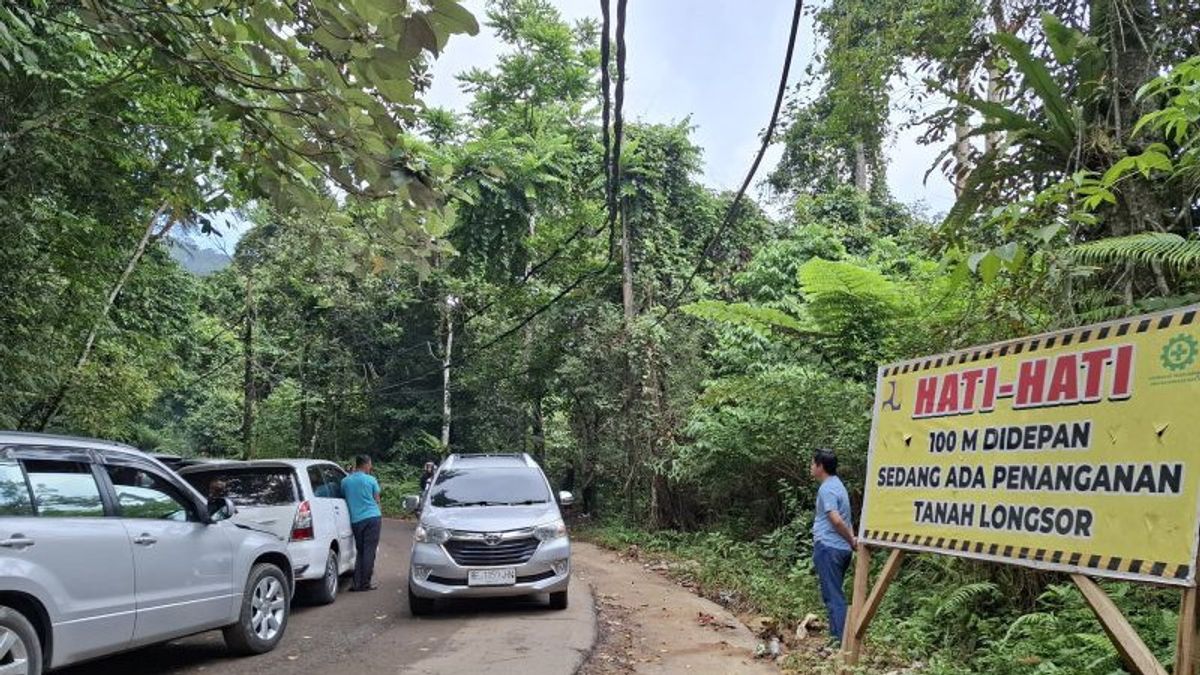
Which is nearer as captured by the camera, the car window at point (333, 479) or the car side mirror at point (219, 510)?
the car side mirror at point (219, 510)

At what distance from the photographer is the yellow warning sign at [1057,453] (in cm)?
359

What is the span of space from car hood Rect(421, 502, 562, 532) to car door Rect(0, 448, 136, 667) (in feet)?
11.8

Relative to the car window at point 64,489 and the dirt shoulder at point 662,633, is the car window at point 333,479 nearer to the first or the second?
the dirt shoulder at point 662,633

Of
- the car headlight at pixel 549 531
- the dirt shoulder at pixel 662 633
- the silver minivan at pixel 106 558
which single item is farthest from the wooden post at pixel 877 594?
the silver minivan at pixel 106 558

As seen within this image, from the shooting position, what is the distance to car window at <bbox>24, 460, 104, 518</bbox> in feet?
16.8

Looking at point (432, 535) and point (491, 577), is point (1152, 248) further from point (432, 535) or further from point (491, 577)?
point (432, 535)

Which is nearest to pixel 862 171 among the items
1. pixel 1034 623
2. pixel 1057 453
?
pixel 1034 623

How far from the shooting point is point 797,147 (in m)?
26.8

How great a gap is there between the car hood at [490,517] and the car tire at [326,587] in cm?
132

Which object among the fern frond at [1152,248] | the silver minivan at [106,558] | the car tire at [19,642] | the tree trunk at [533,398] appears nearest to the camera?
the car tire at [19,642]

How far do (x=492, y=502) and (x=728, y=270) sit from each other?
1285cm

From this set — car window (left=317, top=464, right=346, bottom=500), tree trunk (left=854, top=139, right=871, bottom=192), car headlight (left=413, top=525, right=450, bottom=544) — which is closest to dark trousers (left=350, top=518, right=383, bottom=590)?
A: car window (left=317, top=464, right=346, bottom=500)

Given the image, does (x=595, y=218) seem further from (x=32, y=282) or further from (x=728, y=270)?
(x=32, y=282)

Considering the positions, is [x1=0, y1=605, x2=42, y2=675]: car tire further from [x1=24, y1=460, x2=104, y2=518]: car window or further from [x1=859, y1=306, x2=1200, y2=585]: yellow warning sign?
[x1=859, y1=306, x2=1200, y2=585]: yellow warning sign
